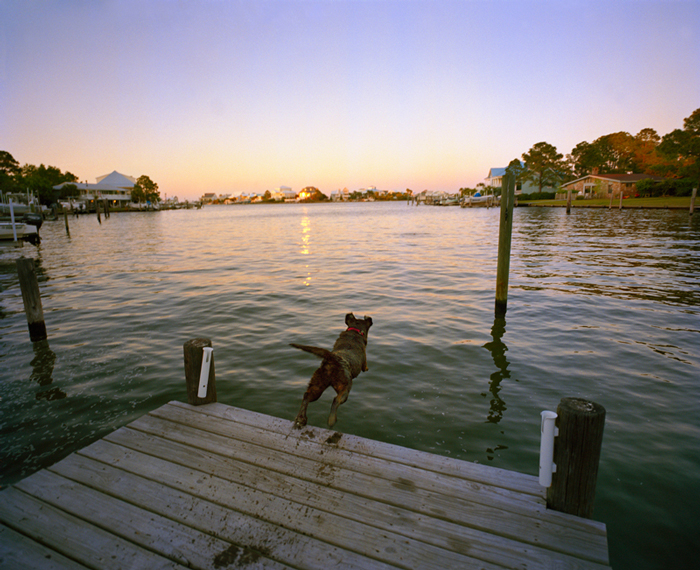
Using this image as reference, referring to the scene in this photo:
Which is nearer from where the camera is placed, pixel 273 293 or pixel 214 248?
pixel 273 293

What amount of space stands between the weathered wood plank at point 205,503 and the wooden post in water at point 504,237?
27.5ft

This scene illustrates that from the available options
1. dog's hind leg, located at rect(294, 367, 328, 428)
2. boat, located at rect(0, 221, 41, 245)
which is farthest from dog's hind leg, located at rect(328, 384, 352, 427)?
boat, located at rect(0, 221, 41, 245)

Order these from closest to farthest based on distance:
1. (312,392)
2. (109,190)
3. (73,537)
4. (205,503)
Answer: (73,537) < (205,503) < (312,392) < (109,190)

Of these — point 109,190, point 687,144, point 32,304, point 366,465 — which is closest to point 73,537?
point 366,465

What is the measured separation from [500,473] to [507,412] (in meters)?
2.67

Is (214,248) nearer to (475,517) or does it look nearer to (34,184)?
(475,517)

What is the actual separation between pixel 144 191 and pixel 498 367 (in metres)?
153

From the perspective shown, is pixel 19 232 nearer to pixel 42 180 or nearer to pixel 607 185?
pixel 42 180

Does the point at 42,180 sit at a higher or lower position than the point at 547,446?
higher

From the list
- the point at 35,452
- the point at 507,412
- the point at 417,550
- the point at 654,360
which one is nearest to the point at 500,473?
the point at 417,550

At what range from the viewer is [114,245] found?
29.5m

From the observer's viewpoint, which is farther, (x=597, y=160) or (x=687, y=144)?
(x=597, y=160)

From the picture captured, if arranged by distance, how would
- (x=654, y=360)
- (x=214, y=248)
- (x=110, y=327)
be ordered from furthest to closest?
(x=214, y=248) → (x=110, y=327) → (x=654, y=360)

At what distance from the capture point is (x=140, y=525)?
296cm
